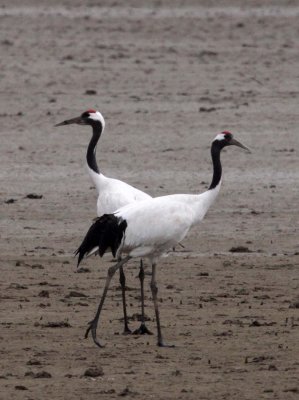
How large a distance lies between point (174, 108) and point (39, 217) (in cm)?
526

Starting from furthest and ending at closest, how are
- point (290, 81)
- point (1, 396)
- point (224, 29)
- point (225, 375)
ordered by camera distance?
point (224, 29), point (290, 81), point (225, 375), point (1, 396)

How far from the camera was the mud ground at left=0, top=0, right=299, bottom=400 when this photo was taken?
872 cm

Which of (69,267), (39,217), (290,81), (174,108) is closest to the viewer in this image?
(69,267)

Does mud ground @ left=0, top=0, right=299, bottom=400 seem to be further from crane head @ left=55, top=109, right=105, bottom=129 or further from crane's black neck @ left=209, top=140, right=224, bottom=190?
crane head @ left=55, top=109, right=105, bottom=129

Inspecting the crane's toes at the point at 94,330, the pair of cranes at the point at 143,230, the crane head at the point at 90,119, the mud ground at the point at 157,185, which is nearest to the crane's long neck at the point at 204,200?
the pair of cranes at the point at 143,230

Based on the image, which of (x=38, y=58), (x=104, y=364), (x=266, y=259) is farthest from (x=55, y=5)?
(x=104, y=364)

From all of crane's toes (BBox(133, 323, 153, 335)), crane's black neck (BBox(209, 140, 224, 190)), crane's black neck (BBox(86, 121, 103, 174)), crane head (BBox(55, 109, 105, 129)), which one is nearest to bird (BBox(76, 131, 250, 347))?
crane's toes (BBox(133, 323, 153, 335))

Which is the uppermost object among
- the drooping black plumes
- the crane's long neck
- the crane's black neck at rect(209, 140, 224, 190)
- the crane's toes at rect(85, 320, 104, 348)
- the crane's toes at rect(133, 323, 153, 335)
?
the crane's black neck at rect(209, 140, 224, 190)

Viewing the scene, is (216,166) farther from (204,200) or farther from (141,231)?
(141,231)

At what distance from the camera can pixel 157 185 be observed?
50.8ft

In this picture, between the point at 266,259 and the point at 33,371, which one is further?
the point at 266,259

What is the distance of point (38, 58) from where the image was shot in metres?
22.2

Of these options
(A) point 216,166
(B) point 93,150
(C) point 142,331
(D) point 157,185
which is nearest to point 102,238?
(C) point 142,331

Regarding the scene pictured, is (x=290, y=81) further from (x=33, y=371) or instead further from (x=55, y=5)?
(x=33, y=371)
